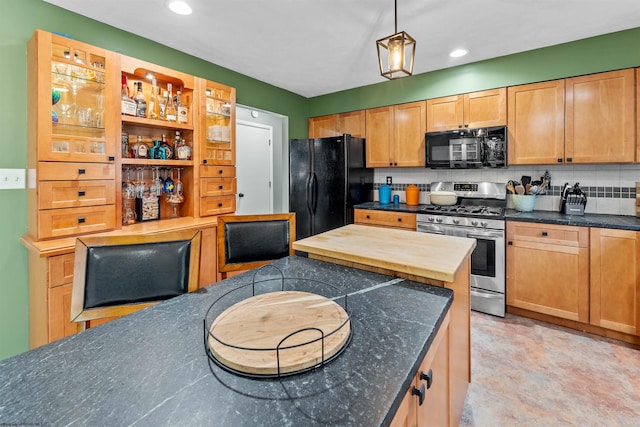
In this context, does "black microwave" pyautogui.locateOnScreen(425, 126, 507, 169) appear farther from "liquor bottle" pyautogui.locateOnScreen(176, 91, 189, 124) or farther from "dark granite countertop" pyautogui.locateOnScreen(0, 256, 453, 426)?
"dark granite countertop" pyautogui.locateOnScreen(0, 256, 453, 426)

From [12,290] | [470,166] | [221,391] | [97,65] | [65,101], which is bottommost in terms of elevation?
[12,290]

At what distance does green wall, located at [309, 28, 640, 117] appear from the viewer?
8.71 ft

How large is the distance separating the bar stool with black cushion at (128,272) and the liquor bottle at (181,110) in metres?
1.88

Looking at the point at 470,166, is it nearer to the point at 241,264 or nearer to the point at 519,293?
the point at 519,293

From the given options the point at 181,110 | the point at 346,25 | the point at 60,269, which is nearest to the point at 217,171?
the point at 181,110

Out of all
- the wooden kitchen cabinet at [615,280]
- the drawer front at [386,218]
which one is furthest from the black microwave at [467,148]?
the wooden kitchen cabinet at [615,280]

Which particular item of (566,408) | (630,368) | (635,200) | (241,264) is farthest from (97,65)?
(635,200)

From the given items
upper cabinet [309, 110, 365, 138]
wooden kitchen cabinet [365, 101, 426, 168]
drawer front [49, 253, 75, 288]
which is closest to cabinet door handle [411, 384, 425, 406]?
drawer front [49, 253, 75, 288]

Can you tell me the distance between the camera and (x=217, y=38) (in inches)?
107

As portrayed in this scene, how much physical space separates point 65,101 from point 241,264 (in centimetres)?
169

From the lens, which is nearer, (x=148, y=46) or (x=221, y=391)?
(x=221, y=391)

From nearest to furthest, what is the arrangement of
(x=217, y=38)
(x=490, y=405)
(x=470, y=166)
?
(x=490, y=405) → (x=217, y=38) → (x=470, y=166)

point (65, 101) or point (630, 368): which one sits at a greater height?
point (65, 101)

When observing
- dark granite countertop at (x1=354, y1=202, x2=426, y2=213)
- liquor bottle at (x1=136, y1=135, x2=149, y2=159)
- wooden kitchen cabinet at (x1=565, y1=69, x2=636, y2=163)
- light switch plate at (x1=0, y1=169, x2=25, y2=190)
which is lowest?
dark granite countertop at (x1=354, y1=202, x2=426, y2=213)
